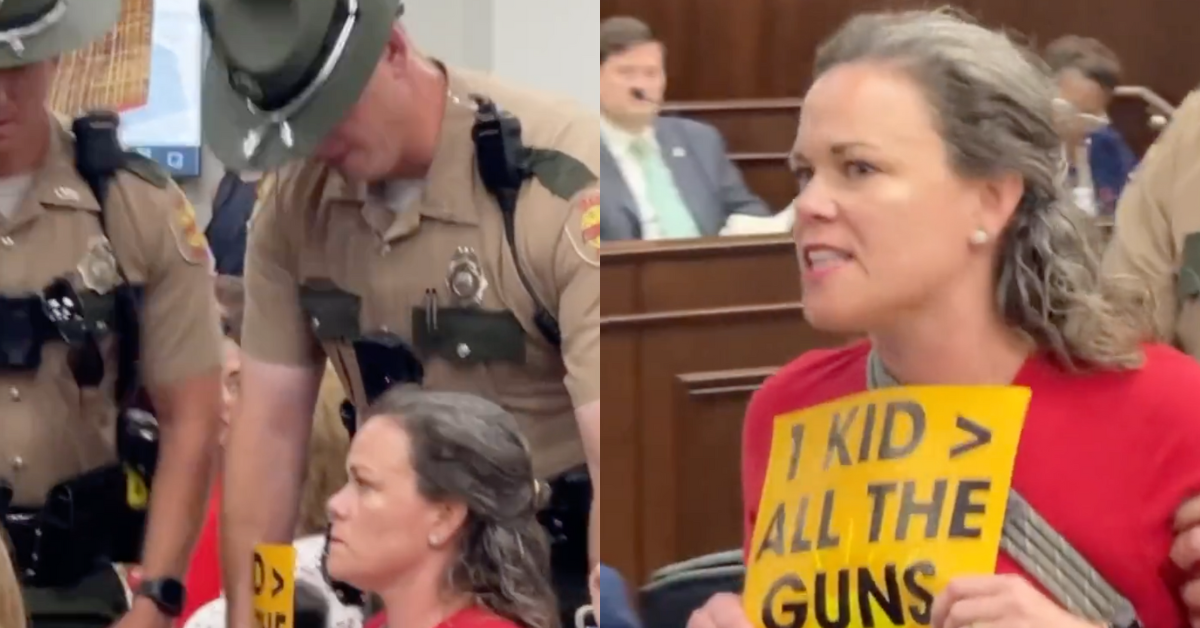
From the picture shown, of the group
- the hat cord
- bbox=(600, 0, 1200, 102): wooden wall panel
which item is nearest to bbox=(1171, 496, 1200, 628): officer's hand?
bbox=(600, 0, 1200, 102): wooden wall panel

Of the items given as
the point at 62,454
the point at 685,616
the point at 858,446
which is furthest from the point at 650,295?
the point at 62,454

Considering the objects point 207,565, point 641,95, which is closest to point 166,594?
point 207,565

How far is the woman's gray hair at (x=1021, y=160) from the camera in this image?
0.75 m

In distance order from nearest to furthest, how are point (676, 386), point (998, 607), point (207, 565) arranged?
point (998, 607) < point (676, 386) < point (207, 565)

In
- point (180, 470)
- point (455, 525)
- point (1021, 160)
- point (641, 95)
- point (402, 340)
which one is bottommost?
point (180, 470)

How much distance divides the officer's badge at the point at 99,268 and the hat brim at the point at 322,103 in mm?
267

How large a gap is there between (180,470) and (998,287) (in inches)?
31.6

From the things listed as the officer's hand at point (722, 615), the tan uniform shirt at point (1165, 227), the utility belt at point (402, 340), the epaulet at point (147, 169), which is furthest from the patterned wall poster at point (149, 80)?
the tan uniform shirt at point (1165, 227)

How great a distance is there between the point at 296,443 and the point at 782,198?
1.48 feet

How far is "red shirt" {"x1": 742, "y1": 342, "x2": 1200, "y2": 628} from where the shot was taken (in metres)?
0.73

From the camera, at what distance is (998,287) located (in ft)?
2.58

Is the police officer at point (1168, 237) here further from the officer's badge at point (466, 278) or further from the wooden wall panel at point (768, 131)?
the officer's badge at point (466, 278)

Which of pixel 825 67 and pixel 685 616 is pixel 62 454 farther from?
pixel 825 67

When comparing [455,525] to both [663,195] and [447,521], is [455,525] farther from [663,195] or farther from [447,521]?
[663,195]
